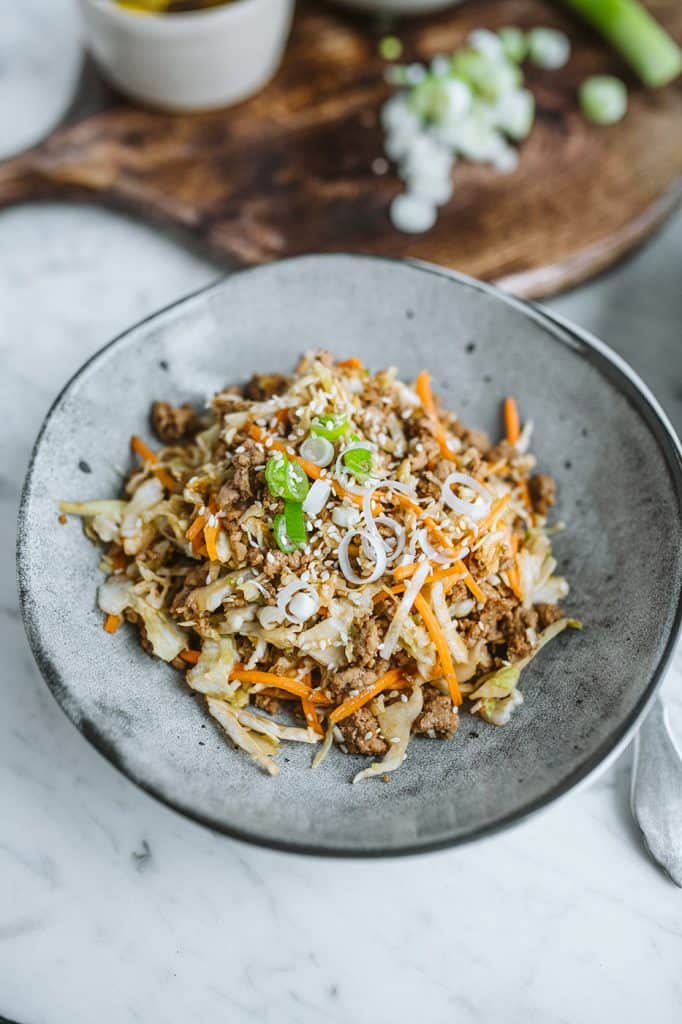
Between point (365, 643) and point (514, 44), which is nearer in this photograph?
point (365, 643)

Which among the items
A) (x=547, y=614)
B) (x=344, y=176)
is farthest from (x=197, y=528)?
(x=344, y=176)

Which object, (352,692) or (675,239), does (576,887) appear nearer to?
(352,692)

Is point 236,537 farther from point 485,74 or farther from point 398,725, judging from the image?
point 485,74

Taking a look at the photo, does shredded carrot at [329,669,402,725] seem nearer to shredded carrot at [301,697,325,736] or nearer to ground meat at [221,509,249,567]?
shredded carrot at [301,697,325,736]

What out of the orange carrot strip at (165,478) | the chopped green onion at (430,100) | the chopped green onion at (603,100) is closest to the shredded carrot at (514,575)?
the orange carrot strip at (165,478)

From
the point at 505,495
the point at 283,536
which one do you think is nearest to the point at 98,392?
the point at 283,536

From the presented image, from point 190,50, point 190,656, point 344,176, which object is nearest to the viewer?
point 190,656

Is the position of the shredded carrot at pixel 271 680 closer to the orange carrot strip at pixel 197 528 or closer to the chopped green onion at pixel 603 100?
the orange carrot strip at pixel 197 528
